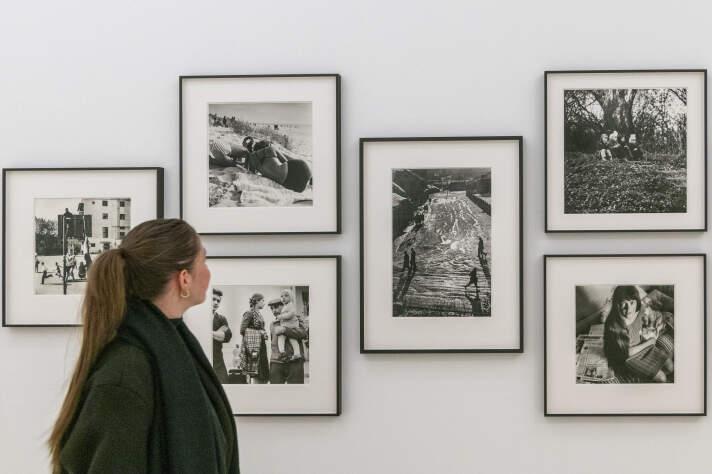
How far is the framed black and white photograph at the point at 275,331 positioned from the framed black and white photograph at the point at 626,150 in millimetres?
703

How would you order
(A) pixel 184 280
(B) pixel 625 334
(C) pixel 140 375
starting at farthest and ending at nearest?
(B) pixel 625 334
(A) pixel 184 280
(C) pixel 140 375

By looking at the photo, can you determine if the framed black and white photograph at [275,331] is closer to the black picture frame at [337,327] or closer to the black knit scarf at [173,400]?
the black picture frame at [337,327]

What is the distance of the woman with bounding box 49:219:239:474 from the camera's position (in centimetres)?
131

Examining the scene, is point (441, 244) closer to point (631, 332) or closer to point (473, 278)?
point (473, 278)

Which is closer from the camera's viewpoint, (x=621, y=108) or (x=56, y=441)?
(x=56, y=441)

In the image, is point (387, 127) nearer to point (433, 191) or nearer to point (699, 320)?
point (433, 191)

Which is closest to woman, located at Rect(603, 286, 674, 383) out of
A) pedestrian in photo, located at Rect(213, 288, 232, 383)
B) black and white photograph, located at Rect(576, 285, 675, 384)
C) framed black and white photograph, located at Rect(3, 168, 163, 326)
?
black and white photograph, located at Rect(576, 285, 675, 384)

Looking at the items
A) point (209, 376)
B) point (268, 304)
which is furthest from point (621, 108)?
point (209, 376)

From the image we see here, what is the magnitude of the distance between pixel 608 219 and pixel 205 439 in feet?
4.30

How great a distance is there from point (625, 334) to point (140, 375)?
1391 millimetres

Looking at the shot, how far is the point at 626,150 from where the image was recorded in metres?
2.13

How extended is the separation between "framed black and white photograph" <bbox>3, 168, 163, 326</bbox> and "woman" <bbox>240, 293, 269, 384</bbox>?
0.40m

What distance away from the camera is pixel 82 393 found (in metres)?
1.35

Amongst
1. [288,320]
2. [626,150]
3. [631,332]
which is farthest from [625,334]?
[288,320]
